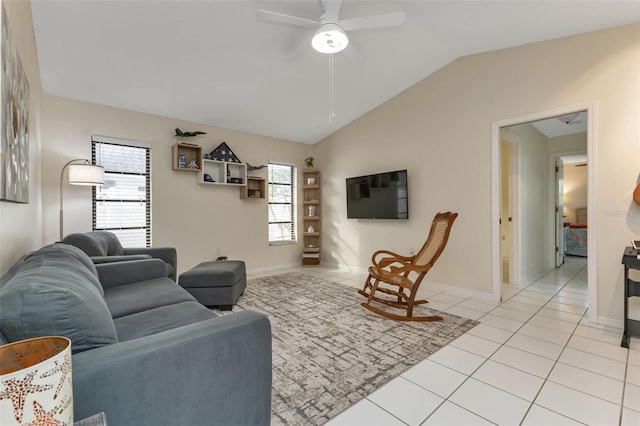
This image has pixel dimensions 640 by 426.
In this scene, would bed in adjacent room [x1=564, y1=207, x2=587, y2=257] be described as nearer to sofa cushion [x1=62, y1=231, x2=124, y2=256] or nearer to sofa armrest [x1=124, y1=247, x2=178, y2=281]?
sofa armrest [x1=124, y1=247, x2=178, y2=281]

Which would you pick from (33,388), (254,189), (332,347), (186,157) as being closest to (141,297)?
(332,347)

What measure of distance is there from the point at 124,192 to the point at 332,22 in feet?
11.4

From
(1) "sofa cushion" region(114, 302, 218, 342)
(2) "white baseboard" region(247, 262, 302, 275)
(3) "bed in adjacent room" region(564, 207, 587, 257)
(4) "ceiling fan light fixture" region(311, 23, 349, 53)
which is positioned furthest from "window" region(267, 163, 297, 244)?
(3) "bed in adjacent room" region(564, 207, 587, 257)

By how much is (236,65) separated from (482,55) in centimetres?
299

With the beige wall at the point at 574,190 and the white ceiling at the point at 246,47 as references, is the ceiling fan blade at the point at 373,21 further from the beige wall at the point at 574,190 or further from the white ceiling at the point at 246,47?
the beige wall at the point at 574,190

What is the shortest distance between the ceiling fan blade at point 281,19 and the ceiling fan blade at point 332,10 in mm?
120

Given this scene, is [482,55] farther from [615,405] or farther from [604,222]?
[615,405]

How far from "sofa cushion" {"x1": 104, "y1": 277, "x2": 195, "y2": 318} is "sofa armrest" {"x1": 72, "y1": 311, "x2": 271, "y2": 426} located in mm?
1018

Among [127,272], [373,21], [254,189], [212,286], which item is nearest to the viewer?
[373,21]

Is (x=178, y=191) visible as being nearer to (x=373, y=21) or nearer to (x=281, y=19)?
(x=281, y=19)

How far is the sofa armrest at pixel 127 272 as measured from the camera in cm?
234

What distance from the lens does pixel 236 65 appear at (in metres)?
3.22

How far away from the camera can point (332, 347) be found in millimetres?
2238

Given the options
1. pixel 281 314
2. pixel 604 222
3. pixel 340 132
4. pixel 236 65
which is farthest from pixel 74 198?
pixel 604 222
